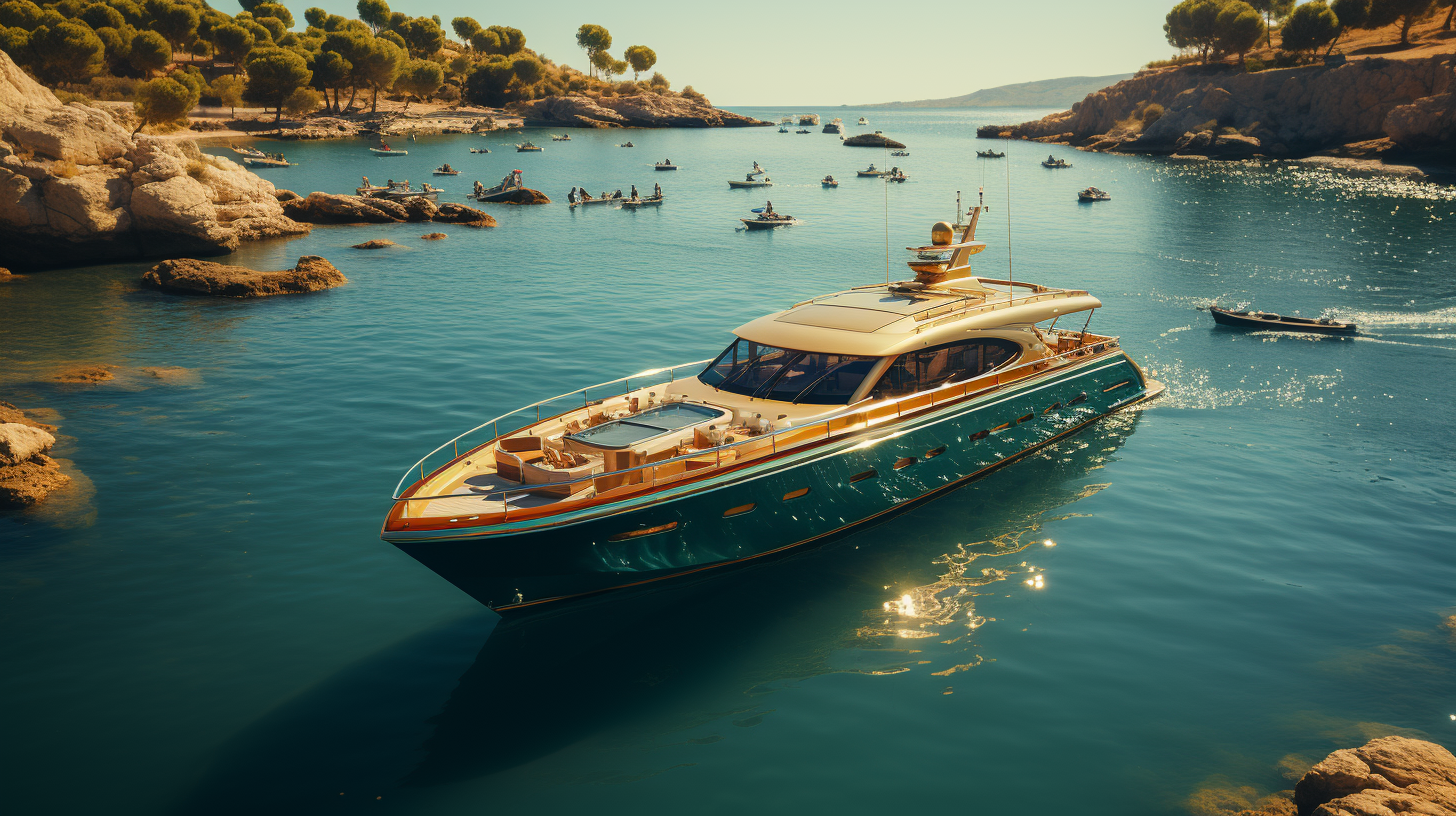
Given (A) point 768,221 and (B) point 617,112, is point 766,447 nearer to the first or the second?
(A) point 768,221

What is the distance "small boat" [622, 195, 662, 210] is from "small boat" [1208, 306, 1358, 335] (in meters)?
41.2

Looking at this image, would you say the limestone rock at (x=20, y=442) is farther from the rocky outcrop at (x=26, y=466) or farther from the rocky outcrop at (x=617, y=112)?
the rocky outcrop at (x=617, y=112)

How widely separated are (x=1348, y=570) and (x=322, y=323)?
88.3 ft

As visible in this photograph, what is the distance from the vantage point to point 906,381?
553 inches

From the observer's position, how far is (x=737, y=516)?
11.5 metres

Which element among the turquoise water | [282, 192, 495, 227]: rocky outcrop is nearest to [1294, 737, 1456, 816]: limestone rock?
the turquoise water

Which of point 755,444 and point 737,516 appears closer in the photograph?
point 737,516

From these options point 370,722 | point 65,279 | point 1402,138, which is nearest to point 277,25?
point 65,279

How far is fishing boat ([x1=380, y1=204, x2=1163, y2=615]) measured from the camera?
10.4 meters

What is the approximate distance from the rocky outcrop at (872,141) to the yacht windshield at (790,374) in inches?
5197

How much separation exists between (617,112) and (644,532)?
181843 mm

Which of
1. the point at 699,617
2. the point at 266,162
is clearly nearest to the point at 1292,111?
the point at 266,162

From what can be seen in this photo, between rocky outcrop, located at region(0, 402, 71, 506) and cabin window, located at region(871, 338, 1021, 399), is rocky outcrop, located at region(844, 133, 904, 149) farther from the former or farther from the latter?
rocky outcrop, located at region(0, 402, 71, 506)

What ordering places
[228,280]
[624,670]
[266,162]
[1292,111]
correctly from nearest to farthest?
[624,670], [228,280], [266,162], [1292,111]
